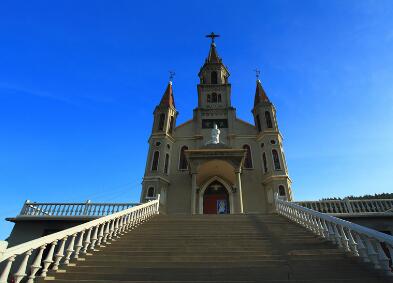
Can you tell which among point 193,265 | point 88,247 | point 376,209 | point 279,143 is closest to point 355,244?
point 193,265

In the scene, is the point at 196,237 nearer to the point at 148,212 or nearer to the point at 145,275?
the point at 145,275

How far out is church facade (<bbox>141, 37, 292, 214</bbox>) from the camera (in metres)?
20.3

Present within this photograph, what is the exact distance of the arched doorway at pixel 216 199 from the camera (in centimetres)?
2173

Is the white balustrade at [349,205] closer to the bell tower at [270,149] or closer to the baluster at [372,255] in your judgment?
the bell tower at [270,149]

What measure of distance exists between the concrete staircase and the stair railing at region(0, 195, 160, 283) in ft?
1.17

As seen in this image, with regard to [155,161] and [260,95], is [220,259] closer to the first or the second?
[155,161]

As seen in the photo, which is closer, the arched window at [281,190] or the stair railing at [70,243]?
the stair railing at [70,243]

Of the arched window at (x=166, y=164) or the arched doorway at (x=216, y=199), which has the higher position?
the arched window at (x=166, y=164)

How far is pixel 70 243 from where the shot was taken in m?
6.20

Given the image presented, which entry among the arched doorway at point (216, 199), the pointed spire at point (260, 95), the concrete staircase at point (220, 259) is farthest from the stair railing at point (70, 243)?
the pointed spire at point (260, 95)

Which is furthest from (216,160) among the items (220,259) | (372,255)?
(372,255)

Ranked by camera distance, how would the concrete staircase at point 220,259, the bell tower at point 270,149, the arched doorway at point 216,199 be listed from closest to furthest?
the concrete staircase at point 220,259, the bell tower at point 270,149, the arched doorway at point 216,199

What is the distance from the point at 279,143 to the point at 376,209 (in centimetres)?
1075

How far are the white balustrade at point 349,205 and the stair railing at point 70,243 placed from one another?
944cm
